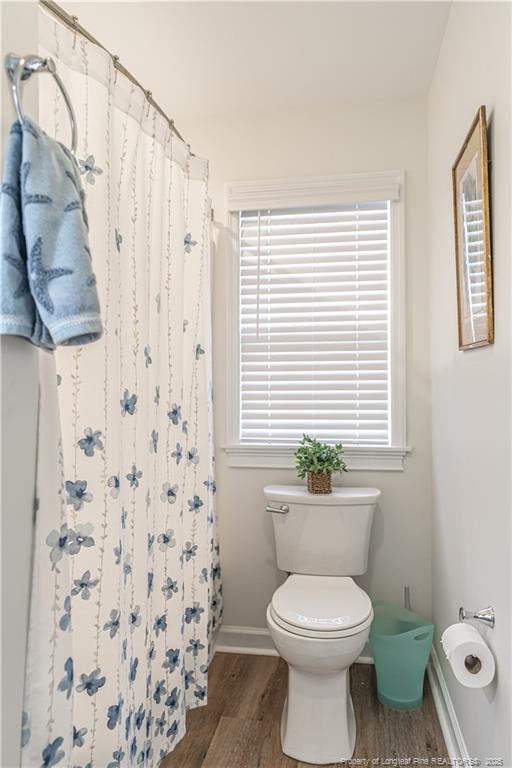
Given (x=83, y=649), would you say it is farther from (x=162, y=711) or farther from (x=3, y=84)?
(x=3, y=84)

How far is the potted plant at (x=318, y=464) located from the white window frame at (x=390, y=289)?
15 cm

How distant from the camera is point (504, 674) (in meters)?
1.15

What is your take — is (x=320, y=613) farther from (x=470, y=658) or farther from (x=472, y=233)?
(x=472, y=233)

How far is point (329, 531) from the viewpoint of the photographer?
84.3 inches

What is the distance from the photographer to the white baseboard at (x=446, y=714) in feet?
5.18

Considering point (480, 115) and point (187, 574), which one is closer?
point (480, 115)

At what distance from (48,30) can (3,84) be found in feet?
1.11

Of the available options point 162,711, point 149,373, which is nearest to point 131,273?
point 149,373

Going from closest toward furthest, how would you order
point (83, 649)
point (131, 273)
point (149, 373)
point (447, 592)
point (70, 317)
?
point (70, 317)
point (83, 649)
point (131, 273)
point (149, 373)
point (447, 592)

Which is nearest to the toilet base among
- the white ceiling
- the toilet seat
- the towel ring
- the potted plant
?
the toilet seat

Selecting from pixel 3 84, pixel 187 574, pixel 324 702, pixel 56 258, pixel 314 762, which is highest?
pixel 3 84

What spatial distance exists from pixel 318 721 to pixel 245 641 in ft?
2.44

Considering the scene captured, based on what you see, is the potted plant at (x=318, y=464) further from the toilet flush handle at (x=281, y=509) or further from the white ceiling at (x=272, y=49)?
the white ceiling at (x=272, y=49)

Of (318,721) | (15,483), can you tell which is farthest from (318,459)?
(15,483)
